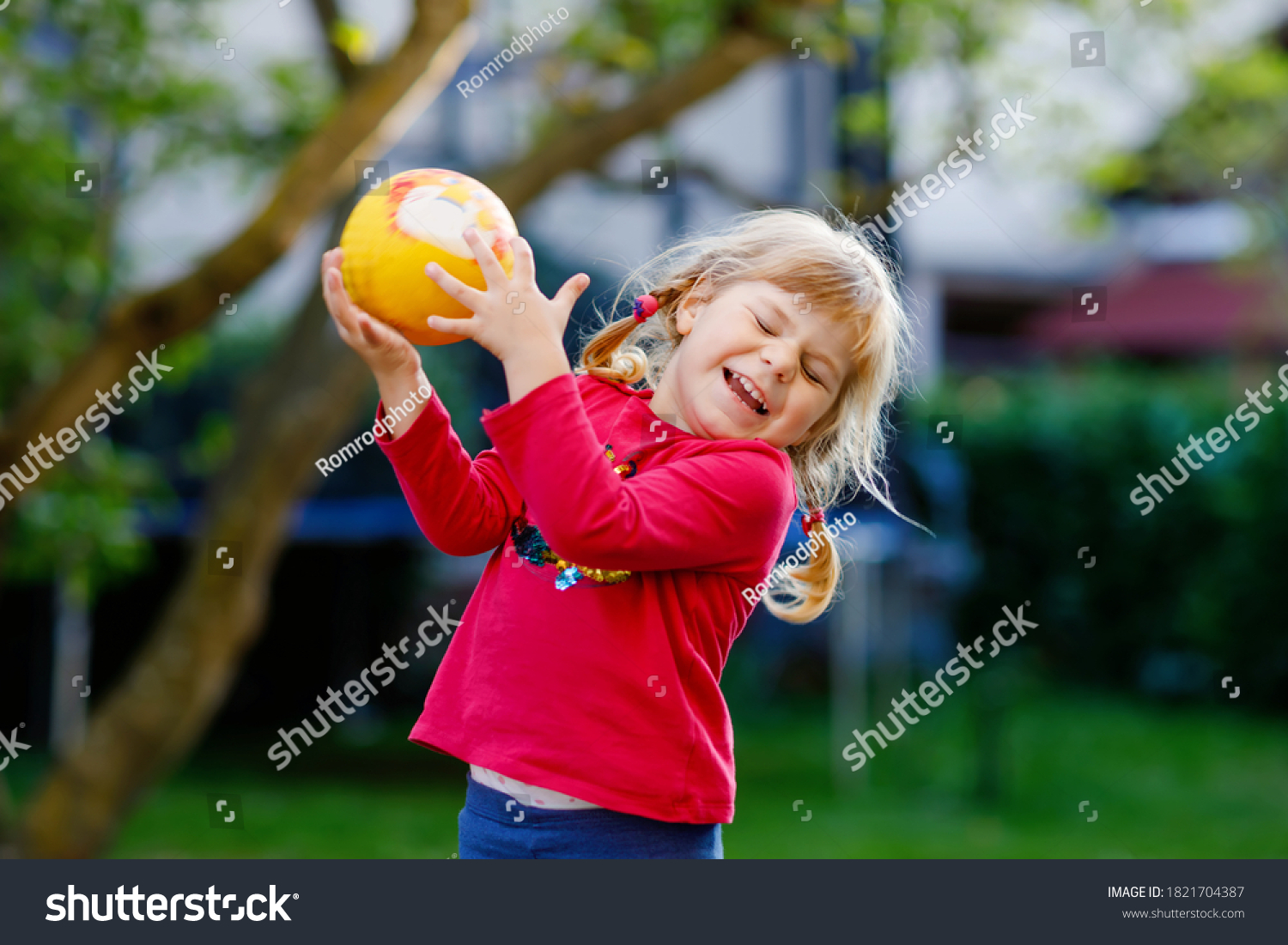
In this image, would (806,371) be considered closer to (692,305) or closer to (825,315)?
(825,315)

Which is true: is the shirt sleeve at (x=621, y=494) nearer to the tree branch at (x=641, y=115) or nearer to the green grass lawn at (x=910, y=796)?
the tree branch at (x=641, y=115)

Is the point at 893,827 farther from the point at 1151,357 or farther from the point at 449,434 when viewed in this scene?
the point at 1151,357

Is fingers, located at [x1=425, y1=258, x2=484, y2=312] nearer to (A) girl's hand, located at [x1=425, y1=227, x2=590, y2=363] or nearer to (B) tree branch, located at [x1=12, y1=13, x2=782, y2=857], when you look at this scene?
(A) girl's hand, located at [x1=425, y1=227, x2=590, y2=363]

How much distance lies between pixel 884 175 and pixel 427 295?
5.21 meters

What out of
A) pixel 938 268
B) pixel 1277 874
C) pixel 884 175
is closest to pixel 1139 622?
pixel 884 175

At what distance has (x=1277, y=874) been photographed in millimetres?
2506

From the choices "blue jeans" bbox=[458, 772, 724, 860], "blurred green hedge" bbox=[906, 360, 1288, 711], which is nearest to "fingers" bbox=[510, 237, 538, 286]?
"blue jeans" bbox=[458, 772, 724, 860]

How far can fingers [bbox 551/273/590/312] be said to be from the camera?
150 cm

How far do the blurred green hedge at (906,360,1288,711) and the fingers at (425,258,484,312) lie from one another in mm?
6917

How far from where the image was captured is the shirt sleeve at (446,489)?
1.55 meters

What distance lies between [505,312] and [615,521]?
0.87ft

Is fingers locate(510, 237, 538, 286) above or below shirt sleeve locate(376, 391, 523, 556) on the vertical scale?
above

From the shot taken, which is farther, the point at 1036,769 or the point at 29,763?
the point at 29,763

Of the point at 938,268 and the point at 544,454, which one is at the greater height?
the point at 938,268
